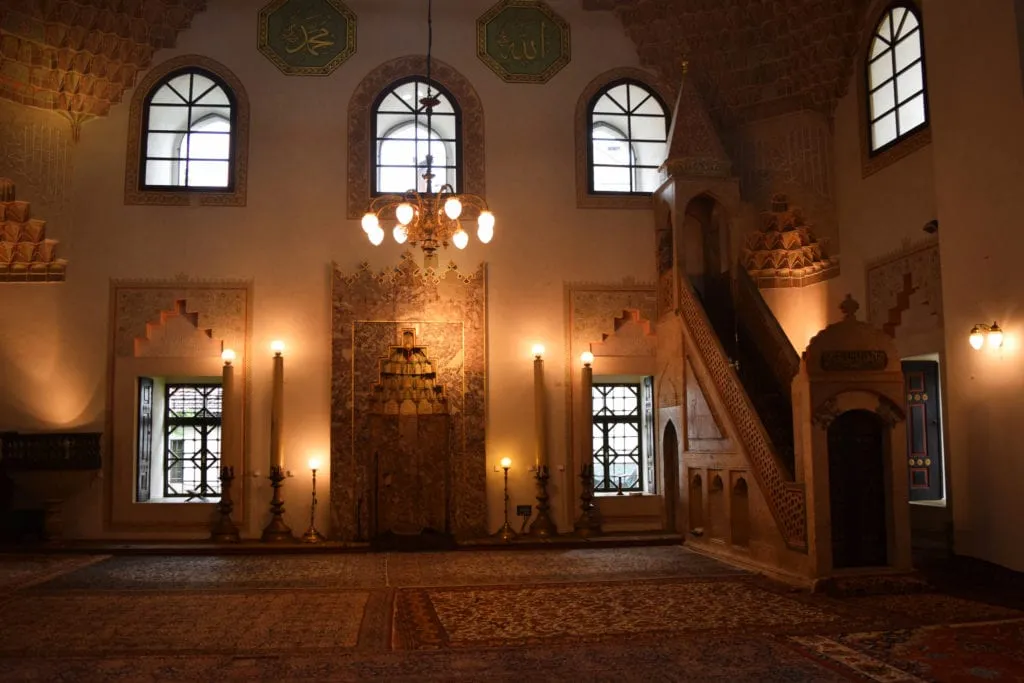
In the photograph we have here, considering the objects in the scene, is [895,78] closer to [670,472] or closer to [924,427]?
[924,427]

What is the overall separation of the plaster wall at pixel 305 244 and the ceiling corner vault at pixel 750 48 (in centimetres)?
44

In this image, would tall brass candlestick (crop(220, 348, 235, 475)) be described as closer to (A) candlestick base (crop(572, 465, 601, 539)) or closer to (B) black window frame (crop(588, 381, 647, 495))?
(A) candlestick base (crop(572, 465, 601, 539))

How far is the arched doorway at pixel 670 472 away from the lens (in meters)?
9.73

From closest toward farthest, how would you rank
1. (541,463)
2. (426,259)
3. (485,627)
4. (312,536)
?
(485,627) < (426,259) < (312,536) < (541,463)

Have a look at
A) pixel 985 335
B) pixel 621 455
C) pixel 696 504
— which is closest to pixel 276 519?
pixel 621 455

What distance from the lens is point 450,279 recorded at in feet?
33.6

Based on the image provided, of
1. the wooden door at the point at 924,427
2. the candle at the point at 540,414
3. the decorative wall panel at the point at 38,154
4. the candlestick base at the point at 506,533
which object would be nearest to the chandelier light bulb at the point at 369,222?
the candle at the point at 540,414

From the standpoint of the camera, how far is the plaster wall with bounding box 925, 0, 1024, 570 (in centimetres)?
654

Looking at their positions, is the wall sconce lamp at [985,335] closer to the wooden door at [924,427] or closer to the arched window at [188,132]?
the wooden door at [924,427]

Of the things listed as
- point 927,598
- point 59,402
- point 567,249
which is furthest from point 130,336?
point 927,598

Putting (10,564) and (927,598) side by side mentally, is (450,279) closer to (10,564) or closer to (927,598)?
(10,564)

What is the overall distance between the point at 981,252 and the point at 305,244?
6723 millimetres

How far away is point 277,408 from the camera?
970 centimetres

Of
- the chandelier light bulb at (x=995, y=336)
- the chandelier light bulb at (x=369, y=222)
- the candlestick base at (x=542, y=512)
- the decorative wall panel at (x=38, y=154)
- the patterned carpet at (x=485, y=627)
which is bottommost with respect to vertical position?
the patterned carpet at (x=485, y=627)
